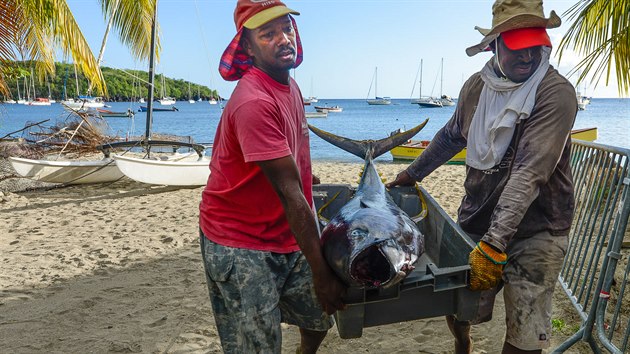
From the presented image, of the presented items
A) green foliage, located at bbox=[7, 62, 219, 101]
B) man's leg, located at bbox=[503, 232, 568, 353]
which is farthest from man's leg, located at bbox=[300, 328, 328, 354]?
green foliage, located at bbox=[7, 62, 219, 101]

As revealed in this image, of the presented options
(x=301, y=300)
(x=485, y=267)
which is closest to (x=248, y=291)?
(x=301, y=300)

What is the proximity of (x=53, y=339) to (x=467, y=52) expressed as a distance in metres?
3.84

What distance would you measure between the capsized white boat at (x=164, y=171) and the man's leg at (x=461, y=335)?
799cm

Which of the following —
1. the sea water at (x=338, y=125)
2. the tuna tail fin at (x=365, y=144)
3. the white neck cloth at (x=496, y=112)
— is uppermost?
the white neck cloth at (x=496, y=112)

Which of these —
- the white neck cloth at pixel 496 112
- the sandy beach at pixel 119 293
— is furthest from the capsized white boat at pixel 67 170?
the white neck cloth at pixel 496 112

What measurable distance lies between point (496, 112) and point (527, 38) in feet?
1.33

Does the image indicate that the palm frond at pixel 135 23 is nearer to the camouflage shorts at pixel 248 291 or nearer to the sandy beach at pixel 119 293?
the sandy beach at pixel 119 293

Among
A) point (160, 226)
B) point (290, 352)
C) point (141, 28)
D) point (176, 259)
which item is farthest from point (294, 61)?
point (141, 28)

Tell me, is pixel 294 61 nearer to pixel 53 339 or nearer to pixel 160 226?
pixel 53 339

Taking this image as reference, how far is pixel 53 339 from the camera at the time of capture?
392 centimetres

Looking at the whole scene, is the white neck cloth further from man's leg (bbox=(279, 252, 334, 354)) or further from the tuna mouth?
man's leg (bbox=(279, 252, 334, 354))

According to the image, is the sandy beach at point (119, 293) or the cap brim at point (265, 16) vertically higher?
the cap brim at point (265, 16)

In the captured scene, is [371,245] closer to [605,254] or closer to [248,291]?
[248,291]

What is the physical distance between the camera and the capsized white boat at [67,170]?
10.6m
